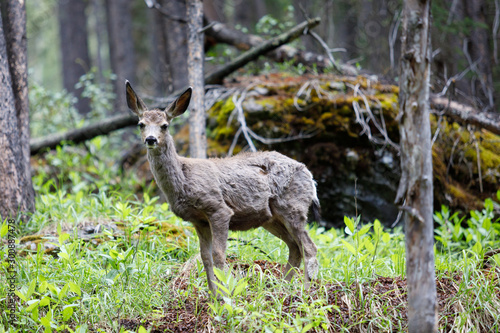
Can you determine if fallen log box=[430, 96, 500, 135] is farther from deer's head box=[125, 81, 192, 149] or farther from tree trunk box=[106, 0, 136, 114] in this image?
tree trunk box=[106, 0, 136, 114]

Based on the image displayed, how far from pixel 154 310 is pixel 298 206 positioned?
1.79 m

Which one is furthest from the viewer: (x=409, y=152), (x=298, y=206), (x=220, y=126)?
(x=220, y=126)

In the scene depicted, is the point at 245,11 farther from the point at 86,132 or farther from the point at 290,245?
the point at 290,245

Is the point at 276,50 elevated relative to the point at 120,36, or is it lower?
lower

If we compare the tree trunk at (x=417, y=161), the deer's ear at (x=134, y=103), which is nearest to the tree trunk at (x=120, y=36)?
the deer's ear at (x=134, y=103)

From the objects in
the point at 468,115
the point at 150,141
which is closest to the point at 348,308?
the point at 150,141

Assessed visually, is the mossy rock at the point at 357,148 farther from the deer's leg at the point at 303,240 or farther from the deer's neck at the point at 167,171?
the deer's neck at the point at 167,171

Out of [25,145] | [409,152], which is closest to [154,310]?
[409,152]

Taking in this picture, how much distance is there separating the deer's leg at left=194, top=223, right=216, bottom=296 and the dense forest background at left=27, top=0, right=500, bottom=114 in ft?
9.65

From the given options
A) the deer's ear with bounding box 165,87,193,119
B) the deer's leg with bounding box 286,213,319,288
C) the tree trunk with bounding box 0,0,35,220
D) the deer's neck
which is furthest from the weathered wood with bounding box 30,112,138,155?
the deer's leg with bounding box 286,213,319,288

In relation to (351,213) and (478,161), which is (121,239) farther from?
(478,161)

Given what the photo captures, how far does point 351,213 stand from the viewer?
766cm

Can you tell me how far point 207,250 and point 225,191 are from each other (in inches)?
23.8

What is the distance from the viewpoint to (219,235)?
427 centimetres
